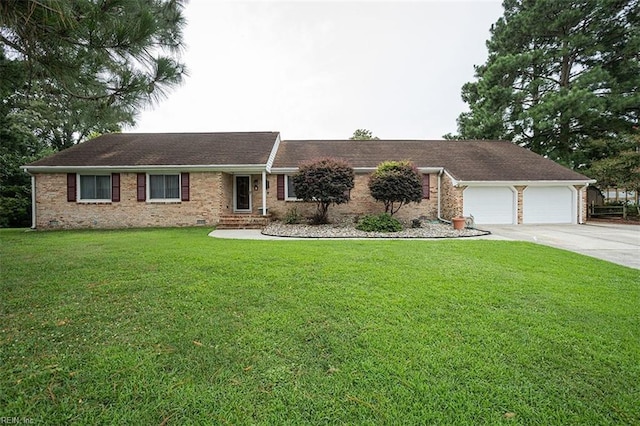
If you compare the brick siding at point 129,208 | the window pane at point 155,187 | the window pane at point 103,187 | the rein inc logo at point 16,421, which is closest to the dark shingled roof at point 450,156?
the brick siding at point 129,208

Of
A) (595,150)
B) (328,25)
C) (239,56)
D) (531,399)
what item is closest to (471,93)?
(595,150)

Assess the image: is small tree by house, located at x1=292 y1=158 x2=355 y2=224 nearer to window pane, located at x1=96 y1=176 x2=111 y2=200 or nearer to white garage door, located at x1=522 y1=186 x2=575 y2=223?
window pane, located at x1=96 y1=176 x2=111 y2=200

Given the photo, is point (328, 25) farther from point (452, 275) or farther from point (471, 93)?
point (452, 275)

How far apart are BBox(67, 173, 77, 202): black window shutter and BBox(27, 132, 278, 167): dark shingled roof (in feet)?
1.71

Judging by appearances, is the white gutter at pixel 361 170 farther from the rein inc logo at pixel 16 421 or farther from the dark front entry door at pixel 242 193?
the rein inc logo at pixel 16 421

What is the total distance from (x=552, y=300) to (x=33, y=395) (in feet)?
18.9

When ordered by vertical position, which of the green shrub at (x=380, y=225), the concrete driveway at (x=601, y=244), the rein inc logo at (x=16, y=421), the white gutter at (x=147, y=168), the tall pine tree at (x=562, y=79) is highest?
the tall pine tree at (x=562, y=79)

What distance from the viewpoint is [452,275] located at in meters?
4.89

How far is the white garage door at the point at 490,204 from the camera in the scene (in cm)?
1353

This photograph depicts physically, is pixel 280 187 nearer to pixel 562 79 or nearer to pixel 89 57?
pixel 89 57

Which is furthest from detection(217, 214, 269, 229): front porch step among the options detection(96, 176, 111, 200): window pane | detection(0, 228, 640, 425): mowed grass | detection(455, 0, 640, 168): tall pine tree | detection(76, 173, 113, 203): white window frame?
detection(455, 0, 640, 168): tall pine tree

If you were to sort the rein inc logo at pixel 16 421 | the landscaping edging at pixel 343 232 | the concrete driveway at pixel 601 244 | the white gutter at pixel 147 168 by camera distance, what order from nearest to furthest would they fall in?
the rein inc logo at pixel 16 421 → the concrete driveway at pixel 601 244 → the landscaping edging at pixel 343 232 → the white gutter at pixel 147 168

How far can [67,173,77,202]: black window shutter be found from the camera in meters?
12.8

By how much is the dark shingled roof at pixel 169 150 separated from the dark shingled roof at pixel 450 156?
1591mm
